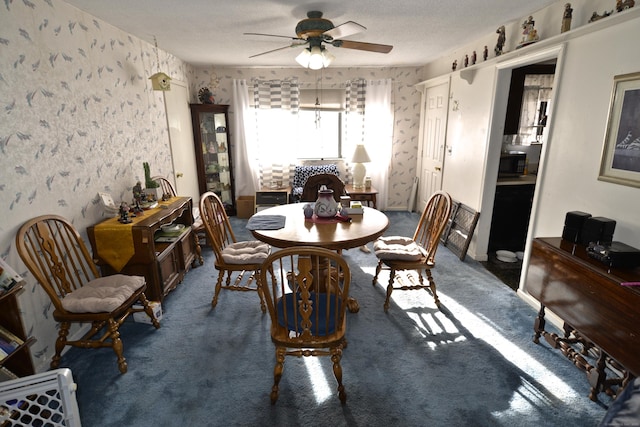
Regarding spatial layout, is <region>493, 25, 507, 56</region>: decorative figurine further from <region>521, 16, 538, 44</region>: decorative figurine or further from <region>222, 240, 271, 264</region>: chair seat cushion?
<region>222, 240, 271, 264</region>: chair seat cushion

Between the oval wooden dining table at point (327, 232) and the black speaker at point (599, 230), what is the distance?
1229 millimetres

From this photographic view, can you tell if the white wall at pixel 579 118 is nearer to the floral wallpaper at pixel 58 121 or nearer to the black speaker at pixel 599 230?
the black speaker at pixel 599 230

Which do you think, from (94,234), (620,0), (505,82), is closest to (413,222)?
(505,82)

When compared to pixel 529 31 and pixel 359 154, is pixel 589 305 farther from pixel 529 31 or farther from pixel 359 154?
pixel 359 154

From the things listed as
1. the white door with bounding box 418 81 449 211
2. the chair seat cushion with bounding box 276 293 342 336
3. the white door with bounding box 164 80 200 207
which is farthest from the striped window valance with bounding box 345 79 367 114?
the chair seat cushion with bounding box 276 293 342 336

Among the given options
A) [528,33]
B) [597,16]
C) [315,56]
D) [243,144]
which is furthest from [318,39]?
[243,144]

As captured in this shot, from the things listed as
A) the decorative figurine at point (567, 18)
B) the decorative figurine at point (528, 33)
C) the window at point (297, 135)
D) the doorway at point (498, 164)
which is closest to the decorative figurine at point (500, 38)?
the doorway at point (498, 164)

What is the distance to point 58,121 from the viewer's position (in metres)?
2.25

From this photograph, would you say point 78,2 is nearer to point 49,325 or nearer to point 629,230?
point 49,325

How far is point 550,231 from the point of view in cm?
259

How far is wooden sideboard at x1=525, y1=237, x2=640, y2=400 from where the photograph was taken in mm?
1569

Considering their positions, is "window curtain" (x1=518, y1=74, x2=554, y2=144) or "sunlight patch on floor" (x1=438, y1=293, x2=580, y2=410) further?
"window curtain" (x1=518, y1=74, x2=554, y2=144)

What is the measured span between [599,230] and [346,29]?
202cm

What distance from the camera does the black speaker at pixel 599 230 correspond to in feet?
6.41
